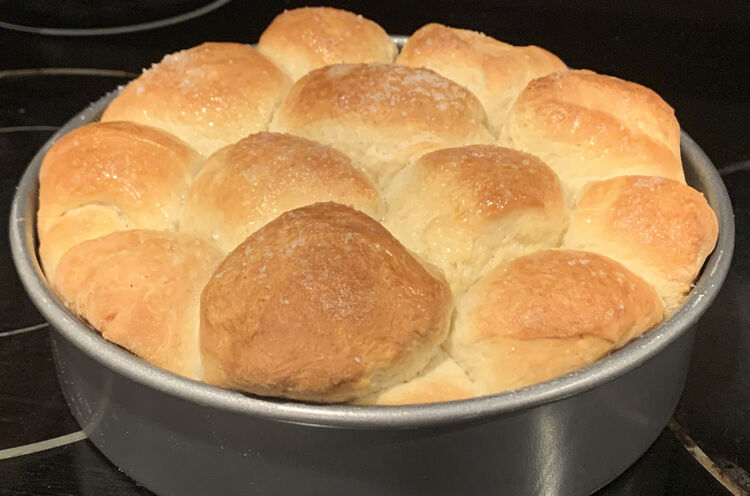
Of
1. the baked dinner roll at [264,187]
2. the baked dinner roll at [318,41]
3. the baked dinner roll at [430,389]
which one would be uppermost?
the baked dinner roll at [318,41]

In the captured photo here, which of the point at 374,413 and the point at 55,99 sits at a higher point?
the point at 374,413

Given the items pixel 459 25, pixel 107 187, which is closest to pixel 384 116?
pixel 107 187

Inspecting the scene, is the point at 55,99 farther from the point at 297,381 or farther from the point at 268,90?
the point at 297,381

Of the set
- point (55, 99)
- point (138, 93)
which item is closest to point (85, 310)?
point (138, 93)

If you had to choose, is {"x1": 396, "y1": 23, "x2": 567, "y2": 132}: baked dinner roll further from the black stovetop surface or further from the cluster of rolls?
the black stovetop surface

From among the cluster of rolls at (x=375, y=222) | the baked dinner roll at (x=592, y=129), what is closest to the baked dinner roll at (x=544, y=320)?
the cluster of rolls at (x=375, y=222)

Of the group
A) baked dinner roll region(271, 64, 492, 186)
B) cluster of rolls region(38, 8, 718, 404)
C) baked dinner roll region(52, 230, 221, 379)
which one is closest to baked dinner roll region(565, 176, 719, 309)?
cluster of rolls region(38, 8, 718, 404)

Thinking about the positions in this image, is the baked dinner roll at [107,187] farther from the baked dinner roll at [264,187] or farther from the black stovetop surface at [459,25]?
→ the black stovetop surface at [459,25]

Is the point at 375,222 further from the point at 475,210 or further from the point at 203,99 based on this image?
the point at 203,99
